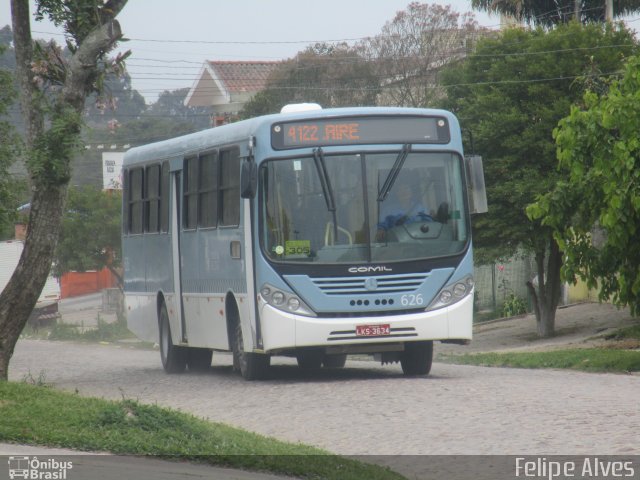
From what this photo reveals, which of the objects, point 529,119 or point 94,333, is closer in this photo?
A: point 529,119

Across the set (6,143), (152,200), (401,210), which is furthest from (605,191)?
(6,143)

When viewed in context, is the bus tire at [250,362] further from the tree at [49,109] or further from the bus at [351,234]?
the tree at [49,109]

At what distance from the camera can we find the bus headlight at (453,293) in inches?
649

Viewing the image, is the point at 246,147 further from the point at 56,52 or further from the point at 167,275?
the point at 167,275

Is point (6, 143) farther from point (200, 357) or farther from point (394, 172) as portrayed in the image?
point (394, 172)

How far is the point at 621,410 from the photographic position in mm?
12281

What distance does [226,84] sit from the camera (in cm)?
7744

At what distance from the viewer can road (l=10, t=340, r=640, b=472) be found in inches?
424

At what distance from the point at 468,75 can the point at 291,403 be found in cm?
2366

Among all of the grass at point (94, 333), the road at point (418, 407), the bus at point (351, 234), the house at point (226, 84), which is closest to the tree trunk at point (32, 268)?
the road at point (418, 407)

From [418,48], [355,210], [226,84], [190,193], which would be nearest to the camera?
[355,210]

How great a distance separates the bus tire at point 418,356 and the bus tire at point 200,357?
15.9ft

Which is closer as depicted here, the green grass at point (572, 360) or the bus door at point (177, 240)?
the bus door at point (177, 240)

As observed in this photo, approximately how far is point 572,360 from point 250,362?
7.00m
